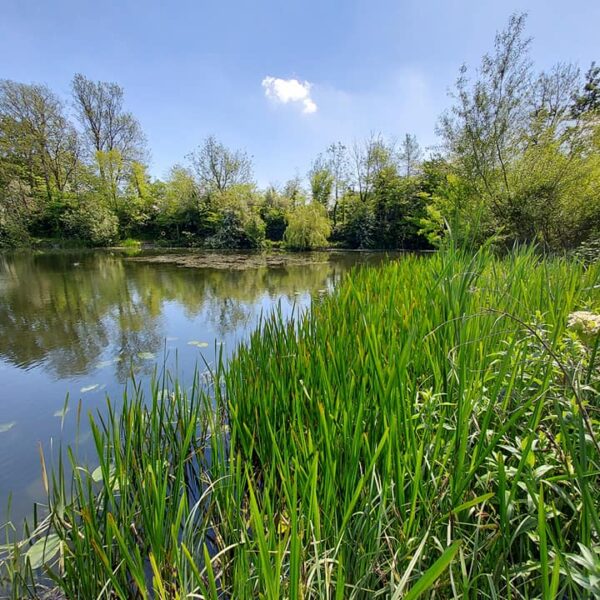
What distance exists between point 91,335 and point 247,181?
23878mm

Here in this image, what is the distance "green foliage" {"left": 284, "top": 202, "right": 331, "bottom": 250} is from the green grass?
772 inches

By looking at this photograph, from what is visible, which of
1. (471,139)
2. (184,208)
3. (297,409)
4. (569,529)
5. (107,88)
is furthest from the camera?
(184,208)

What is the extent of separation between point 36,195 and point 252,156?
15.6 metres

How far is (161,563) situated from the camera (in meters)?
1.05

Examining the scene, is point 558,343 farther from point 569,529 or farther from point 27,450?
point 27,450

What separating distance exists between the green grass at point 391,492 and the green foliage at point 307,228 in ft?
64.3

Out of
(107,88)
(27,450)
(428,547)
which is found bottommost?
(27,450)

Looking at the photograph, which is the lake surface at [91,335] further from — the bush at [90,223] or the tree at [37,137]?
the tree at [37,137]

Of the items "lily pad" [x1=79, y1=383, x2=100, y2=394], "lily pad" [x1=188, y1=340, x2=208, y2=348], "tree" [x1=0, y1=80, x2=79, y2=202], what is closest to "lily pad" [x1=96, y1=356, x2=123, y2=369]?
"lily pad" [x1=79, y1=383, x2=100, y2=394]

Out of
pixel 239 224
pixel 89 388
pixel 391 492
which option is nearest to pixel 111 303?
pixel 89 388

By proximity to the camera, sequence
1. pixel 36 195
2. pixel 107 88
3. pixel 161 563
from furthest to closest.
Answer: pixel 107 88 → pixel 36 195 → pixel 161 563

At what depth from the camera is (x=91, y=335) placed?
5137 mm

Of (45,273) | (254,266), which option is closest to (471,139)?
Answer: (254,266)

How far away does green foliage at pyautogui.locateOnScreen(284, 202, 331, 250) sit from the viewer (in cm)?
2073
